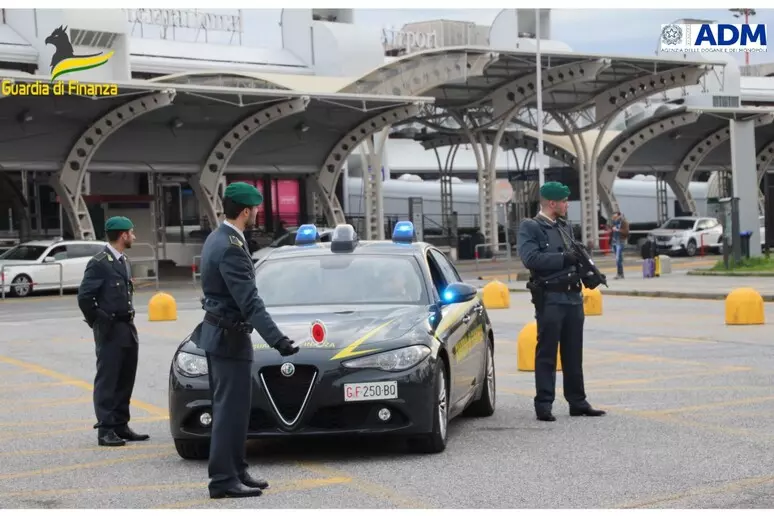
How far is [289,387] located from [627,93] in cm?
4337

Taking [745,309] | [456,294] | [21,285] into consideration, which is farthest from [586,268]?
[21,285]

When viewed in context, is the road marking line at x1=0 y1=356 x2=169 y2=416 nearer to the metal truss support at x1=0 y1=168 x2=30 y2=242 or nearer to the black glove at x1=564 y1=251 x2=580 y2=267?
the black glove at x1=564 y1=251 x2=580 y2=267

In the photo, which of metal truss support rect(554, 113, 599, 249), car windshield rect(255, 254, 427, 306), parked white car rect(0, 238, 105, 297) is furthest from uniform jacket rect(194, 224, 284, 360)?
metal truss support rect(554, 113, 599, 249)

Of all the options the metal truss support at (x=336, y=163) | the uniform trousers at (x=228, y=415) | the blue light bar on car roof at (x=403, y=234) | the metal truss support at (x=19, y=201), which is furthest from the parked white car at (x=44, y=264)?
the uniform trousers at (x=228, y=415)

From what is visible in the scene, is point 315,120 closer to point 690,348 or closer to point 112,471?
point 690,348

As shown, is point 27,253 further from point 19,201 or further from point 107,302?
point 107,302

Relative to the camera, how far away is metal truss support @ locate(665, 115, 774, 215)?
60750 mm

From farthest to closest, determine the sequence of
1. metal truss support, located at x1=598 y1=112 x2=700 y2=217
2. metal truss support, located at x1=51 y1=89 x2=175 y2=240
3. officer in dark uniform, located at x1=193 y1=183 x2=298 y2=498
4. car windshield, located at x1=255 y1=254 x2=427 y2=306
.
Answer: metal truss support, located at x1=598 y1=112 x2=700 y2=217 → metal truss support, located at x1=51 y1=89 x2=175 y2=240 → car windshield, located at x1=255 y1=254 x2=427 y2=306 → officer in dark uniform, located at x1=193 y1=183 x2=298 y2=498

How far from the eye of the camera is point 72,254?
36.9 metres

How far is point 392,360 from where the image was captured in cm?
882

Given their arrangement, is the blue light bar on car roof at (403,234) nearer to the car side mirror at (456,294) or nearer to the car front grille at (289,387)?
the car side mirror at (456,294)

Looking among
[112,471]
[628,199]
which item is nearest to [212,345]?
[112,471]

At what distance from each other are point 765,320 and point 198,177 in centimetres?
2868

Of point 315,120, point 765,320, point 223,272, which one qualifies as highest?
point 315,120
